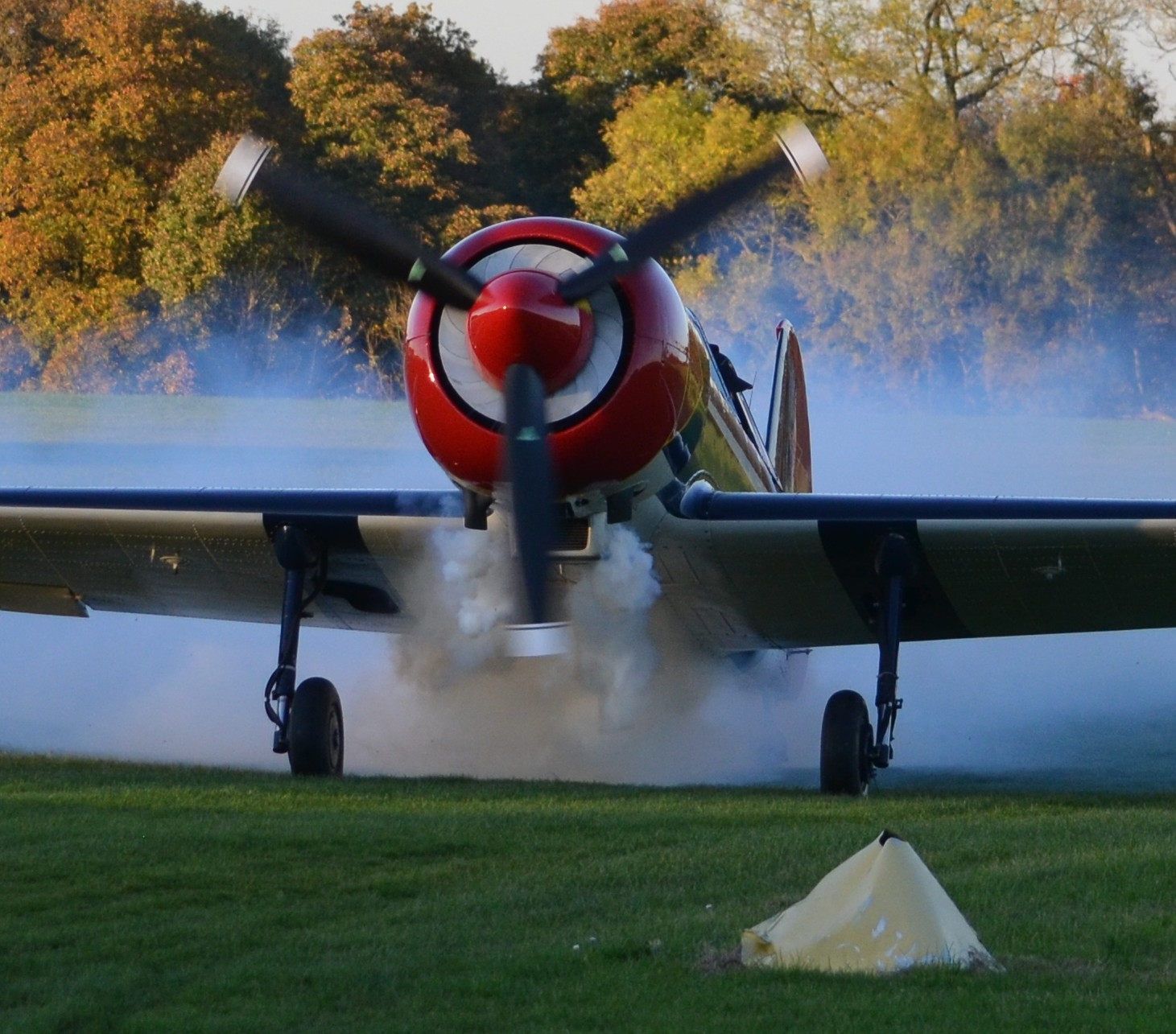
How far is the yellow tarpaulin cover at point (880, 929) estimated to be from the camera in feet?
17.4

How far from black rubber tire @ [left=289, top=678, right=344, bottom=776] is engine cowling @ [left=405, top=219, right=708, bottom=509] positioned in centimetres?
196

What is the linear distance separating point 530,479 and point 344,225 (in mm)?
1615

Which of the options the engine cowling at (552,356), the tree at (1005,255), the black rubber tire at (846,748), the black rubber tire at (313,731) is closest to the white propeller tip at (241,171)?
the engine cowling at (552,356)

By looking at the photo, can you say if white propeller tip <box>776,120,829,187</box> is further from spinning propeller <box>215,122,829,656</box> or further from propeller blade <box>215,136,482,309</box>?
propeller blade <box>215,136,482,309</box>

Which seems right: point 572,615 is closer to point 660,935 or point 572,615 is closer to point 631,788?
point 631,788

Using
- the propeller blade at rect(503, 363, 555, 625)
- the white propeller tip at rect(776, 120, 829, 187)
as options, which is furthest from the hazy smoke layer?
the white propeller tip at rect(776, 120, 829, 187)

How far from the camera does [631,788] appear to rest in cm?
998

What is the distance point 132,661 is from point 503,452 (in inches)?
427

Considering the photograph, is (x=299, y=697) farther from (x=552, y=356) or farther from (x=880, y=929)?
(x=880, y=929)

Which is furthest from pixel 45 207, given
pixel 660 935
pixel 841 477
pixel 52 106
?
pixel 660 935

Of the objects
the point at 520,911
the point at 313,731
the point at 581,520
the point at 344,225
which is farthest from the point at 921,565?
the point at 520,911

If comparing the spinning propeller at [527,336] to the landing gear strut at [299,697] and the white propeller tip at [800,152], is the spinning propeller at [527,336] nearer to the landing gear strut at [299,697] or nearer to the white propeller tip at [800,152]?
the white propeller tip at [800,152]

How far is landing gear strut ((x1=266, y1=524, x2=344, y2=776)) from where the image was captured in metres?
10.4

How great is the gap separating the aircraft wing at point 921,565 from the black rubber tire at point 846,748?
73 cm
